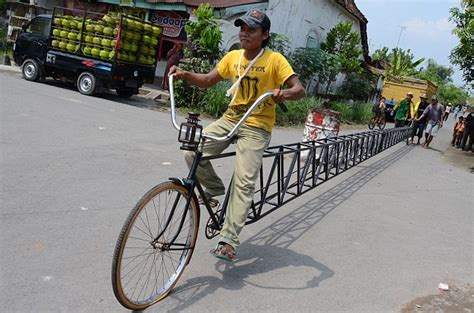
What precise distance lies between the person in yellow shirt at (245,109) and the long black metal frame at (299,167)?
0.18 m

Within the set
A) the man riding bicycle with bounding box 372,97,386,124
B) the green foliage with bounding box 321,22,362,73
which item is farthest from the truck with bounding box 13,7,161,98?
the green foliage with bounding box 321,22,362,73

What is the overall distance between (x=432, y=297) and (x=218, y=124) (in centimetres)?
240

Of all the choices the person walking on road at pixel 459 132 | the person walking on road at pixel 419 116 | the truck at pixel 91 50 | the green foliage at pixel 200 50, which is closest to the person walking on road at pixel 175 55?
the truck at pixel 91 50

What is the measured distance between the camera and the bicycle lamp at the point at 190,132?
2984mm

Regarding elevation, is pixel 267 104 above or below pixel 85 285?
above

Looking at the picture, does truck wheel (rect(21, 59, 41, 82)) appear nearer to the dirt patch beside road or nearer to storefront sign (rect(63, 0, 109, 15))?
storefront sign (rect(63, 0, 109, 15))

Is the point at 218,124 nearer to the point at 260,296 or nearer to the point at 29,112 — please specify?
the point at 260,296

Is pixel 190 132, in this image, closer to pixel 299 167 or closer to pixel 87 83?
pixel 299 167

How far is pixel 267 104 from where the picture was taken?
351 cm

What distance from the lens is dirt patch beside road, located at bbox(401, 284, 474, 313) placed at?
3.51 meters

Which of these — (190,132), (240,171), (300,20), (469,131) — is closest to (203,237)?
(240,171)

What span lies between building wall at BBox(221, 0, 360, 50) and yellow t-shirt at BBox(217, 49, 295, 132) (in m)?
11.5

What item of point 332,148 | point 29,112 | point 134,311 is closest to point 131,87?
point 29,112

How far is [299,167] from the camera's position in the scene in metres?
4.92
